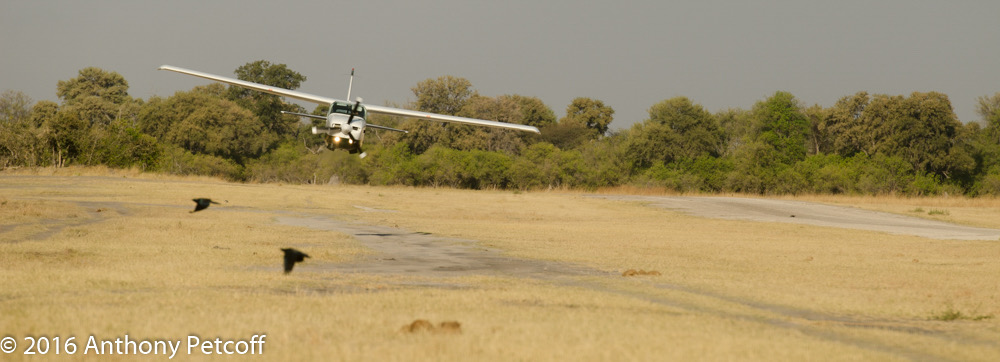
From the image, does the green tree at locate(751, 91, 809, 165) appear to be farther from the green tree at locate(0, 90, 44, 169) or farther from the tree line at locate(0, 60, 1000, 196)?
the green tree at locate(0, 90, 44, 169)

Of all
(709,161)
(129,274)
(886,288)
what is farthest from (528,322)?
(709,161)

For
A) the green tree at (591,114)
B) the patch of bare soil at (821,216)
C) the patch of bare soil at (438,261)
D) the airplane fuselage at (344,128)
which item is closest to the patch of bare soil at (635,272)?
the patch of bare soil at (438,261)

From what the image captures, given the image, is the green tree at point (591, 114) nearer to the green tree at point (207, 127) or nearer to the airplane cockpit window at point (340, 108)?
the green tree at point (207, 127)

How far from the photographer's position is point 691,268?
→ 15.8 m

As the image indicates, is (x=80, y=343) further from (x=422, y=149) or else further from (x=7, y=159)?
(x=422, y=149)

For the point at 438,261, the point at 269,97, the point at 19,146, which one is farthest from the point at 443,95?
the point at 438,261

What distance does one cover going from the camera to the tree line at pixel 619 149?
7344 centimetres

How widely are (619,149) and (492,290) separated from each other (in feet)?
236

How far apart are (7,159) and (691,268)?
52.0m

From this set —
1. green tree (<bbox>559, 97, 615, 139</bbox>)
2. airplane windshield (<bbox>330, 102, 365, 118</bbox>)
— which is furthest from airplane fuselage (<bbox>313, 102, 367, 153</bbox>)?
green tree (<bbox>559, 97, 615, 139</bbox>)

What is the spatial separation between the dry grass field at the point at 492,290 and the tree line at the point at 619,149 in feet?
145

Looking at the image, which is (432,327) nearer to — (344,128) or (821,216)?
(344,128)

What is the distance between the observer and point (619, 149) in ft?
270

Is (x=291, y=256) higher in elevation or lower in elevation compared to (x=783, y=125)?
lower
